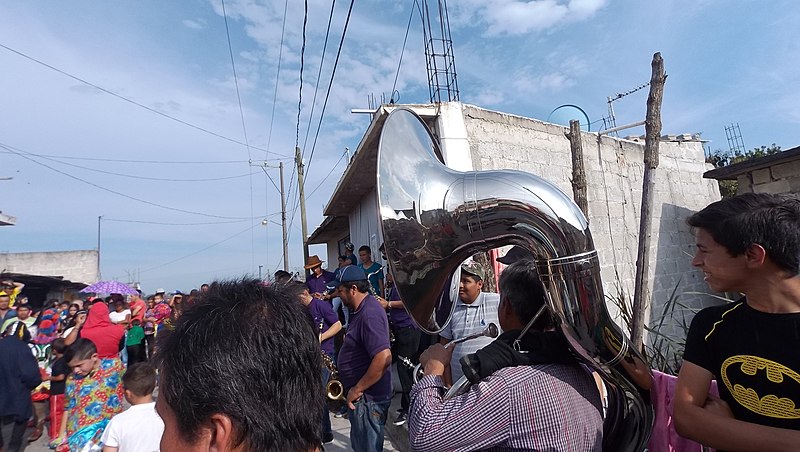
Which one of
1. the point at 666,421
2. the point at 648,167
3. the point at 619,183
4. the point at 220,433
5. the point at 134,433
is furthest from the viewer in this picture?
the point at 619,183

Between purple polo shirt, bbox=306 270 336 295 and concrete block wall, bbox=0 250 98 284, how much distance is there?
26.0m

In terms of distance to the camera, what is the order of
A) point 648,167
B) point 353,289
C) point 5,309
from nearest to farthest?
1. point 353,289
2. point 648,167
3. point 5,309

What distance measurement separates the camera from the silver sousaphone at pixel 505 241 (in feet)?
4.38

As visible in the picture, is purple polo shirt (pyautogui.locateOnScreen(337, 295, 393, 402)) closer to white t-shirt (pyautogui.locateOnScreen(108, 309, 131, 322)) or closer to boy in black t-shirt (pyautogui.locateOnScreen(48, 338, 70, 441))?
boy in black t-shirt (pyautogui.locateOnScreen(48, 338, 70, 441))

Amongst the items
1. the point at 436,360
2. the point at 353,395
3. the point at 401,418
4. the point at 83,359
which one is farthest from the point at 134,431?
the point at 401,418

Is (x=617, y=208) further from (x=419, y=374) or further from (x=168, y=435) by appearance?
(x=168, y=435)

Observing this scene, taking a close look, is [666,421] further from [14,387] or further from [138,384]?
[14,387]

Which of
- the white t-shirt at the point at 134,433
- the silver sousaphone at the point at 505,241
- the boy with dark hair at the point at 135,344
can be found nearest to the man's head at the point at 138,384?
the white t-shirt at the point at 134,433

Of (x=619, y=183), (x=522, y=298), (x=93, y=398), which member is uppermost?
(x=619, y=183)

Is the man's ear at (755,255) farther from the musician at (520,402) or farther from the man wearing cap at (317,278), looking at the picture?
the man wearing cap at (317,278)

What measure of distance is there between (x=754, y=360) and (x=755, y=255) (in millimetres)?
302

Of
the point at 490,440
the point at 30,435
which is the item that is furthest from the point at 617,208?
the point at 30,435

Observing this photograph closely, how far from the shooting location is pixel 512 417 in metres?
1.25

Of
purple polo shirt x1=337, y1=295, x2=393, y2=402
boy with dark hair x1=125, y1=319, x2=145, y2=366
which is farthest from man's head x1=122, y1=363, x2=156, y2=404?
boy with dark hair x1=125, y1=319, x2=145, y2=366
